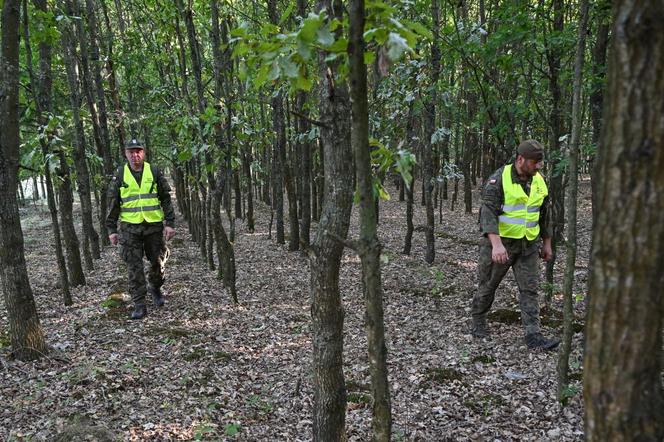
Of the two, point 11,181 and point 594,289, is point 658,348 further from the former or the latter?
point 11,181

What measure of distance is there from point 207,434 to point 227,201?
19.3ft

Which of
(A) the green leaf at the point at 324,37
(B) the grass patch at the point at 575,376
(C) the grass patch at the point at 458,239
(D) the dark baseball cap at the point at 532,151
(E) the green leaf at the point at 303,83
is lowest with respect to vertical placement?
(B) the grass patch at the point at 575,376

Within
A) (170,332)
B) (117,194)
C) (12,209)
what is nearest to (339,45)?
(12,209)

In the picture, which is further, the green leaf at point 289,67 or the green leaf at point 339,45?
the green leaf at point 339,45

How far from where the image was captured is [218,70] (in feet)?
29.7

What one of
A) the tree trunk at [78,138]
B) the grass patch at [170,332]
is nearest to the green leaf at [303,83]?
the grass patch at [170,332]

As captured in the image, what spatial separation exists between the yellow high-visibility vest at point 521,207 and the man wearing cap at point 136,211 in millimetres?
5020

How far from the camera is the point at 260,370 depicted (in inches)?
230

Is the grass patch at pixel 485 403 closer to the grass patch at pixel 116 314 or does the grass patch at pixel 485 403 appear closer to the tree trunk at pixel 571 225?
the tree trunk at pixel 571 225

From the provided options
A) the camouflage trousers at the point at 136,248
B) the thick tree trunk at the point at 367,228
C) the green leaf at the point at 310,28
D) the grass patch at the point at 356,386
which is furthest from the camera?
the camouflage trousers at the point at 136,248

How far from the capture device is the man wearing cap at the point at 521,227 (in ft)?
18.1

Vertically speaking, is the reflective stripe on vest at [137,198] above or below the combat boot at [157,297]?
above

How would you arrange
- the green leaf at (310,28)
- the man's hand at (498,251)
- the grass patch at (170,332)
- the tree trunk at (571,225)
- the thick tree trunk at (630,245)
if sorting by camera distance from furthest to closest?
the grass patch at (170,332), the man's hand at (498,251), the tree trunk at (571,225), the green leaf at (310,28), the thick tree trunk at (630,245)

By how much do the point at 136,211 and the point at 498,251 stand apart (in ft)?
17.8
